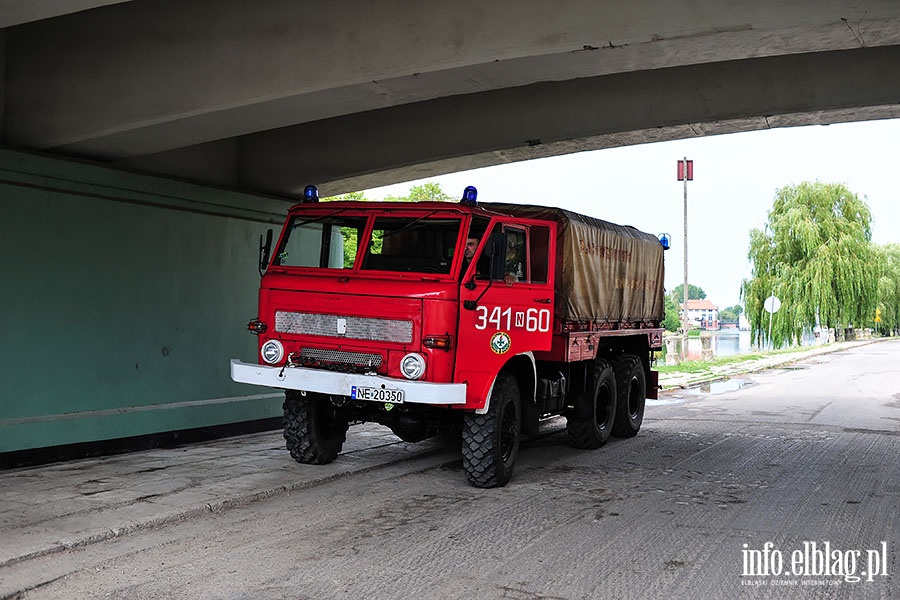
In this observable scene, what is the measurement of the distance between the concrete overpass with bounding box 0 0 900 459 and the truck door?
67.7 inches

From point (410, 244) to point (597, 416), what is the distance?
→ 4343 mm

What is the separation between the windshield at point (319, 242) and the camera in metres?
9.43

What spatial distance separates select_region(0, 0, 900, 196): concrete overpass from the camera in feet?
25.8

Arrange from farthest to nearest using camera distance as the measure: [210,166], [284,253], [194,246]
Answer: [210,166], [194,246], [284,253]

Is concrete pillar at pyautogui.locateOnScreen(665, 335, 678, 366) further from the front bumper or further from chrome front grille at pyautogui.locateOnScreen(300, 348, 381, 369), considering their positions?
the front bumper

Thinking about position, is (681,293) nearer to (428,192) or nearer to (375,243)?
(428,192)

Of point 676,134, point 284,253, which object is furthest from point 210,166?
point 676,134

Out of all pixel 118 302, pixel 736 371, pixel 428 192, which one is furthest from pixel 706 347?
pixel 118 302

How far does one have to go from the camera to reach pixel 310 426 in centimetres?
977

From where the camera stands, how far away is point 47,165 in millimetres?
9648

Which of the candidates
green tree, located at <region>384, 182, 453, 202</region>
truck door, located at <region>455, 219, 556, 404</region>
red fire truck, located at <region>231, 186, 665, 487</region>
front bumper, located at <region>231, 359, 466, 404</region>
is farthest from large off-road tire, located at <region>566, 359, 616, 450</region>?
green tree, located at <region>384, 182, 453, 202</region>

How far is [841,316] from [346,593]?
42.3 meters

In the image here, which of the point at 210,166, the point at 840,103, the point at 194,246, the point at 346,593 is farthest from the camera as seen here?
the point at 210,166

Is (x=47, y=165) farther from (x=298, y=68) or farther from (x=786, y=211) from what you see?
(x=786, y=211)
